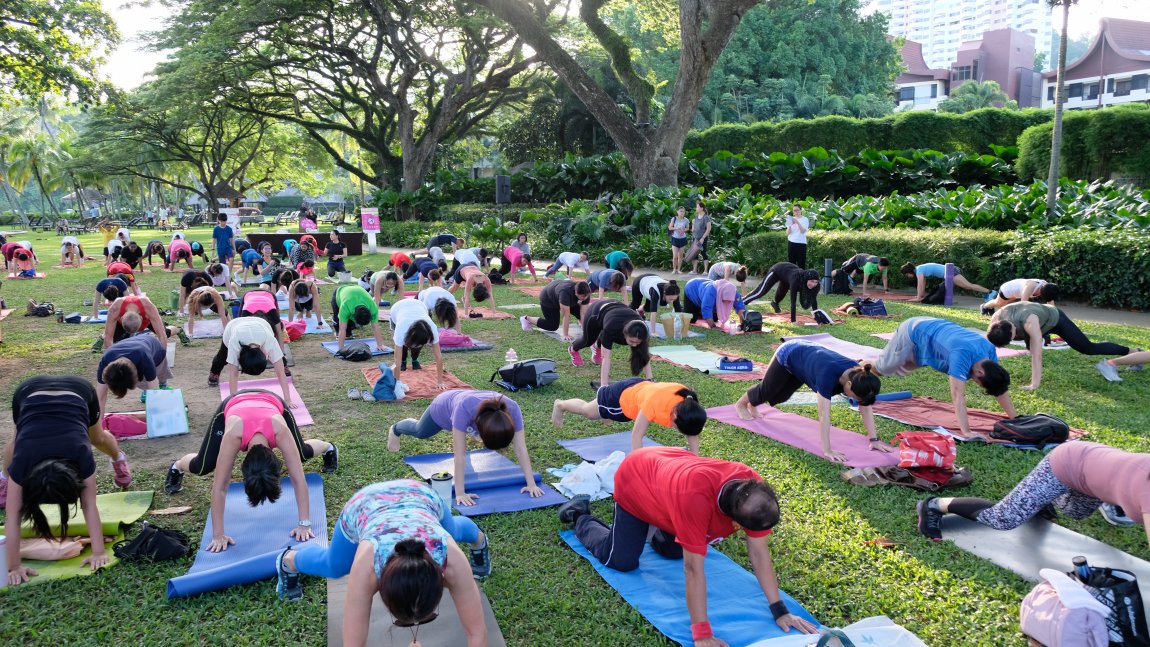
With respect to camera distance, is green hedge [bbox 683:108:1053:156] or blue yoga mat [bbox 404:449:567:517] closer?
blue yoga mat [bbox 404:449:567:517]

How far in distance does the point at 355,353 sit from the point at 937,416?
6.56 m

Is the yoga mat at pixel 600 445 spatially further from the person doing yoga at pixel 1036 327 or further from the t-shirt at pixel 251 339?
the person doing yoga at pixel 1036 327

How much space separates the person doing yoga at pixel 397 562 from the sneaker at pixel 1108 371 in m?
7.25

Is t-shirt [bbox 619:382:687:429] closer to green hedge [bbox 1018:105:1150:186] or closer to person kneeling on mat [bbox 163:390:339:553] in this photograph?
Answer: person kneeling on mat [bbox 163:390:339:553]

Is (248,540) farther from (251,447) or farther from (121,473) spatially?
(121,473)

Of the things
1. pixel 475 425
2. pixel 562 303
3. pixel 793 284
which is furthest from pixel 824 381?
pixel 793 284

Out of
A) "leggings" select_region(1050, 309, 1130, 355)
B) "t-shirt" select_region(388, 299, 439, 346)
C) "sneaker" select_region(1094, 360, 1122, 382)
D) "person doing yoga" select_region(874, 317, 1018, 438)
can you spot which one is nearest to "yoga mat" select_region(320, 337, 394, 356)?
"t-shirt" select_region(388, 299, 439, 346)

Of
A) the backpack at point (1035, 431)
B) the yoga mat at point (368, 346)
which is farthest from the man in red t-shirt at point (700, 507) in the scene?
the yoga mat at point (368, 346)

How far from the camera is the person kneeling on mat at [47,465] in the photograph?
3.94 meters

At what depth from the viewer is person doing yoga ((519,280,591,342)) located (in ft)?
32.7

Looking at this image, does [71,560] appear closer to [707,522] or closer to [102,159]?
[707,522]

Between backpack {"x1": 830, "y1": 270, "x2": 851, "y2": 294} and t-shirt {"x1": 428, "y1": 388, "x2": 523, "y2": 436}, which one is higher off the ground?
t-shirt {"x1": 428, "y1": 388, "x2": 523, "y2": 436}

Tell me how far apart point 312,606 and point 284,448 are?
1.01 meters

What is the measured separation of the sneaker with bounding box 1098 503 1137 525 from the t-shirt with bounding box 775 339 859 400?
1743 mm
